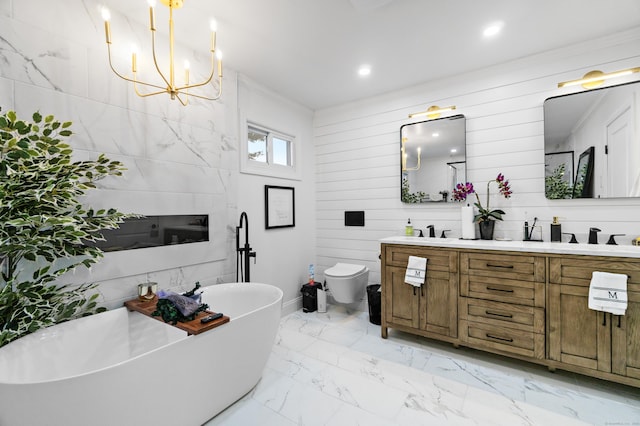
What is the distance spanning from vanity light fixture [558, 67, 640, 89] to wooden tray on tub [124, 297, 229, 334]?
3402mm

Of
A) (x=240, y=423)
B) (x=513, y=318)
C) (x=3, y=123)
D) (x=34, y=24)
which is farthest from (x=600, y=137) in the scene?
(x=34, y=24)

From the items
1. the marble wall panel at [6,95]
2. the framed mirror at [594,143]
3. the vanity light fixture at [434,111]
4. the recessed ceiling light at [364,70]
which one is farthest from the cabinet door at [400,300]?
the marble wall panel at [6,95]

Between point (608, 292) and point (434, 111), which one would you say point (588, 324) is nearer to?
point (608, 292)

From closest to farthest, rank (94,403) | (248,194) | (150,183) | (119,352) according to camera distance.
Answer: (94,403), (119,352), (150,183), (248,194)

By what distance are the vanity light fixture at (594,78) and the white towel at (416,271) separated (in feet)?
6.59

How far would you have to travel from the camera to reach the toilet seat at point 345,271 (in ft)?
11.2

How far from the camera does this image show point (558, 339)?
2.20 m

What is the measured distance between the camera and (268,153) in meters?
3.60

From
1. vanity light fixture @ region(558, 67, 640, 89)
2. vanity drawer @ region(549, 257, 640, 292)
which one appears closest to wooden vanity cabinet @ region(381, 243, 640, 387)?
vanity drawer @ region(549, 257, 640, 292)

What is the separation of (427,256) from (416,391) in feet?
3.66

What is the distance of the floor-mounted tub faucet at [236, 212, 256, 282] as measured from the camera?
2.90 meters

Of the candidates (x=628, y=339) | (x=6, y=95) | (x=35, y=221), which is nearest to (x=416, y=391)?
(x=628, y=339)

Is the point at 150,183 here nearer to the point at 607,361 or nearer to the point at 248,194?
the point at 248,194

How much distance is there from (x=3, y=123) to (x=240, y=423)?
6.72ft
